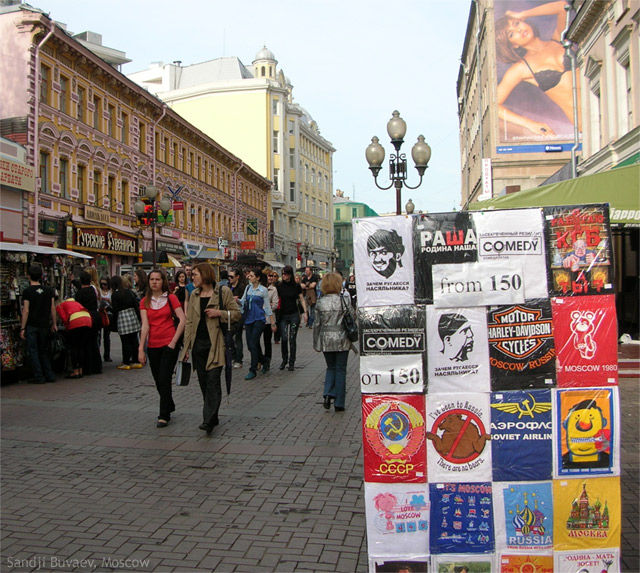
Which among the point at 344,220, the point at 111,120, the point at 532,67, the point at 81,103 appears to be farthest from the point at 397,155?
the point at 344,220

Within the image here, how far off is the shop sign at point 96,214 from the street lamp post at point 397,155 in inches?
593

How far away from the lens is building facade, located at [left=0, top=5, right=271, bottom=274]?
70.1 feet

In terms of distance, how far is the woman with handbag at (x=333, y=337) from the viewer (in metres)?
7.50

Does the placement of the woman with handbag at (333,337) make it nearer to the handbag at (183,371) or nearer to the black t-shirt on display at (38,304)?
the handbag at (183,371)

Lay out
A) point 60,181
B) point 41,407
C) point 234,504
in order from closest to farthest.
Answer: point 234,504, point 41,407, point 60,181

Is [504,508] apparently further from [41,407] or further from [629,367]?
[629,367]

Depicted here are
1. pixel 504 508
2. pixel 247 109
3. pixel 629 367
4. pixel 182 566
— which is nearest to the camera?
pixel 504 508

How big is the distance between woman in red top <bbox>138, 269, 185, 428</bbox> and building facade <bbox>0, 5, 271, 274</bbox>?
1599 cm

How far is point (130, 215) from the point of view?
29.8 meters

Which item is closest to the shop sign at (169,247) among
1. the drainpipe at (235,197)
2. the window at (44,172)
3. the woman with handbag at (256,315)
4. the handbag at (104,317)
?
the window at (44,172)

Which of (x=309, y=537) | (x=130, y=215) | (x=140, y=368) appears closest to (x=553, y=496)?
(x=309, y=537)

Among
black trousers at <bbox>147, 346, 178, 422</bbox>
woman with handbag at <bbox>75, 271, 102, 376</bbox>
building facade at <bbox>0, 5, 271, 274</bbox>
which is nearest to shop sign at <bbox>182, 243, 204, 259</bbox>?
building facade at <bbox>0, 5, 271, 274</bbox>

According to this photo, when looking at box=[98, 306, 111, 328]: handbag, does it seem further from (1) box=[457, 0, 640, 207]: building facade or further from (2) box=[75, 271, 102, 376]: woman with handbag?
(1) box=[457, 0, 640, 207]: building facade

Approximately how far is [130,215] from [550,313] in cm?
2898
